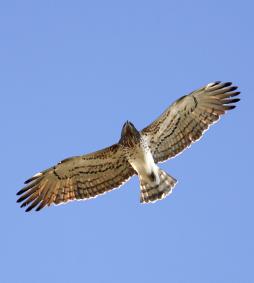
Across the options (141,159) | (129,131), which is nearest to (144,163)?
(141,159)

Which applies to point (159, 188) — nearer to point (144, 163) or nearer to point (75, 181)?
point (144, 163)

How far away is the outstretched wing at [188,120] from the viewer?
17.8 metres

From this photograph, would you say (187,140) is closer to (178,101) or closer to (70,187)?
(178,101)

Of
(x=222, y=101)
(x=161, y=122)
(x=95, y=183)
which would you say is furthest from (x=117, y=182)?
(x=222, y=101)

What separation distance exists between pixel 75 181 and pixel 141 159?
66.7 inches

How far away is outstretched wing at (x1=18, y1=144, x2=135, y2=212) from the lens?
18047 mm

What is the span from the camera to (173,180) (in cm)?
1769

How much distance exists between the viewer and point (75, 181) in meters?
18.2

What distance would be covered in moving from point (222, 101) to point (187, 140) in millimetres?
1165

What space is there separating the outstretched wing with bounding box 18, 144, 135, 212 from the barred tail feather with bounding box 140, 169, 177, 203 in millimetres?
569

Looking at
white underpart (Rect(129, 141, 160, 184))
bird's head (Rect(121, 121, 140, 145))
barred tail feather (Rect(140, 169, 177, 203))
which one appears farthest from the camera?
barred tail feather (Rect(140, 169, 177, 203))

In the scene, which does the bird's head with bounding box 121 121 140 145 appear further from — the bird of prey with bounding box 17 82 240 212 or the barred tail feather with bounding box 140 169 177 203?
the barred tail feather with bounding box 140 169 177 203

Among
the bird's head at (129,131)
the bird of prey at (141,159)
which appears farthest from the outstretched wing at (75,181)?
the bird's head at (129,131)

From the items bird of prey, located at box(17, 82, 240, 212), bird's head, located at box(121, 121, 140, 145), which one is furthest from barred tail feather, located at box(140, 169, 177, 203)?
bird's head, located at box(121, 121, 140, 145)
